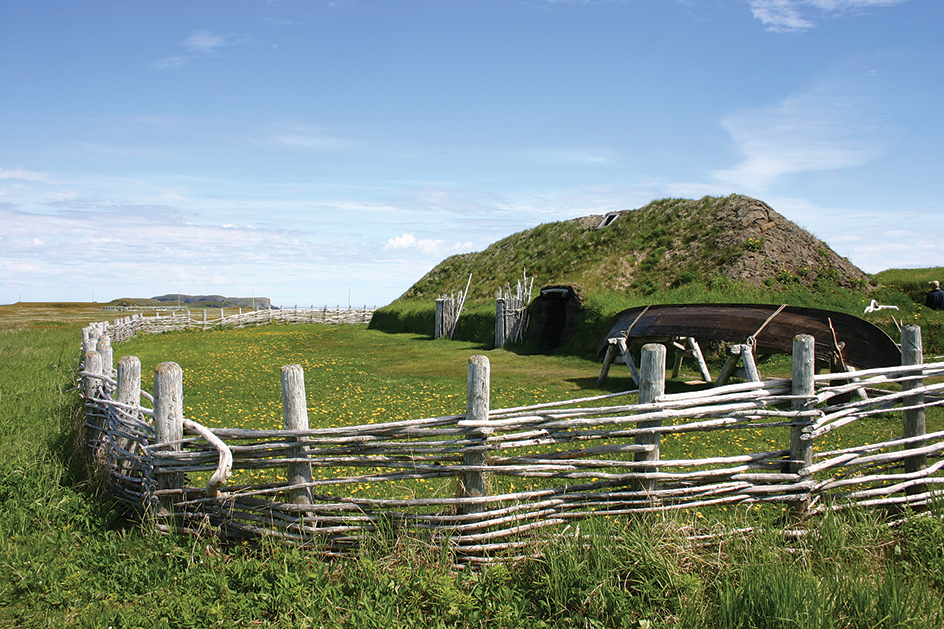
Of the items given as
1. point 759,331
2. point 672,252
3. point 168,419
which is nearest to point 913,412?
point 759,331

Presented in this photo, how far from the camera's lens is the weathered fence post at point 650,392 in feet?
14.0

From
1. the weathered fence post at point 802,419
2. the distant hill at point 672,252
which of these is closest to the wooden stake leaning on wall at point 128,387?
the weathered fence post at point 802,419

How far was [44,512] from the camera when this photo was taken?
4832 mm

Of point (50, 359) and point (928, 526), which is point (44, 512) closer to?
point (928, 526)

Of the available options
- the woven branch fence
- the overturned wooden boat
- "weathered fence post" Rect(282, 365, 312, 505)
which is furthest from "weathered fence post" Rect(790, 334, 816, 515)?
the woven branch fence

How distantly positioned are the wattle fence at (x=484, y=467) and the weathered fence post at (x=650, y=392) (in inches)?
0.4

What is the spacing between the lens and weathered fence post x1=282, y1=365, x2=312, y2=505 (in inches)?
162

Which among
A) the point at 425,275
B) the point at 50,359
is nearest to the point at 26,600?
the point at 50,359

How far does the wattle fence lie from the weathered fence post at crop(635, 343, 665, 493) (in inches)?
0.4

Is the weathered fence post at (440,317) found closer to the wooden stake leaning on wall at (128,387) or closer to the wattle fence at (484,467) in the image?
the wooden stake leaning on wall at (128,387)

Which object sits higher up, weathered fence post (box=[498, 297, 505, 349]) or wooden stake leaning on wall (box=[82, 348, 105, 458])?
weathered fence post (box=[498, 297, 505, 349])

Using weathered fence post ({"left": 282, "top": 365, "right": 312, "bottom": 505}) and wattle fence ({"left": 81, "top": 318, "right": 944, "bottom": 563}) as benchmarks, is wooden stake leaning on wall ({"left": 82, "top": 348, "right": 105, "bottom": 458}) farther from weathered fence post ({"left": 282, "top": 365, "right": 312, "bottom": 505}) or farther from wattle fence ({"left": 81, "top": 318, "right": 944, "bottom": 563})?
weathered fence post ({"left": 282, "top": 365, "right": 312, "bottom": 505})

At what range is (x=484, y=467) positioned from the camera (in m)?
4.02

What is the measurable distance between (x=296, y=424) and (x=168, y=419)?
108 centimetres
